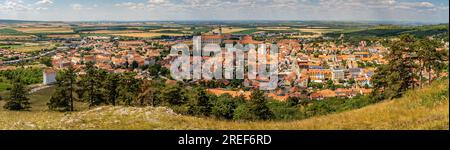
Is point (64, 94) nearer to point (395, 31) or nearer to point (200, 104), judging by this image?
point (200, 104)

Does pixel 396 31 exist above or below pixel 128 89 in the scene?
above

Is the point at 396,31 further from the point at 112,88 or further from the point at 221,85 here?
the point at 112,88

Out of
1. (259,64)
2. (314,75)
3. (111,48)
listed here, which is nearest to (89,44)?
(111,48)

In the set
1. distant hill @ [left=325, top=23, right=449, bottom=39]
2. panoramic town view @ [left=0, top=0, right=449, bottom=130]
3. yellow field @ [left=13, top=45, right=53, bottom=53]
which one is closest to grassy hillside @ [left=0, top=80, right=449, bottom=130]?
panoramic town view @ [left=0, top=0, right=449, bottom=130]

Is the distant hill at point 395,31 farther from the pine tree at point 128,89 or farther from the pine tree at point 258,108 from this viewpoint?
the pine tree at point 128,89

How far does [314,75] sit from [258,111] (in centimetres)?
Result: 4750

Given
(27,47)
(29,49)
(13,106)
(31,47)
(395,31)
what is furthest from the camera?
(395,31)

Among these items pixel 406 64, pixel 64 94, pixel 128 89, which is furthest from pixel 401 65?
pixel 64 94

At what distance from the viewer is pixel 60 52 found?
3770 inches

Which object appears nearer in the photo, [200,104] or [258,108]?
[200,104]

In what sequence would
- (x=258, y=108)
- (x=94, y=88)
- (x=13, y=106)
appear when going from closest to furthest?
(x=258, y=108), (x=94, y=88), (x=13, y=106)

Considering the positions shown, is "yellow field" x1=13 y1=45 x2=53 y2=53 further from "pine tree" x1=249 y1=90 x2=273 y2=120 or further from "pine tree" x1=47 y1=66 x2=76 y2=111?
"pine tree" x1=249 y1=90 x2=273 y2=120
